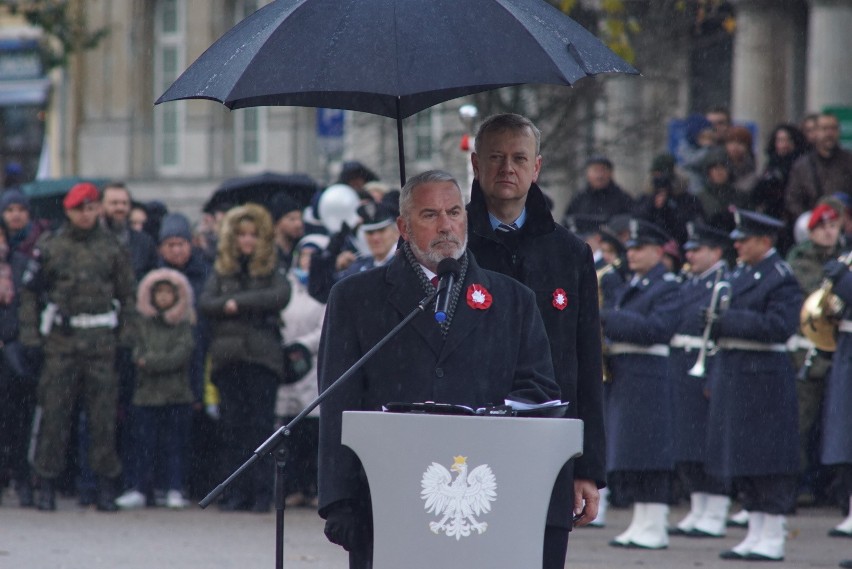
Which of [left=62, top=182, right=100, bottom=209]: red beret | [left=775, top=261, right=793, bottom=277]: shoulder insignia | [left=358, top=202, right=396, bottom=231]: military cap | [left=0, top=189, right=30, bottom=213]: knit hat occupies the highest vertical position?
[left=0, top=189, right=30, bottom=213]: knit hat

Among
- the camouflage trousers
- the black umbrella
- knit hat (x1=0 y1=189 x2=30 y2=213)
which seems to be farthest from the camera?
the black umbrella

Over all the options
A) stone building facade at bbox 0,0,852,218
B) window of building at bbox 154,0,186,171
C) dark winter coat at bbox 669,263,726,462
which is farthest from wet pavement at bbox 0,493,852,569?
window of building at bbox 154,0,186,171

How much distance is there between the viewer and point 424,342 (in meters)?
5.24

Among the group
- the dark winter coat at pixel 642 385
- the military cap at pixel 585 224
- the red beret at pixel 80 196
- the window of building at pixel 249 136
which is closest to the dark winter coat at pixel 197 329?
the red beret at pixel 80 196

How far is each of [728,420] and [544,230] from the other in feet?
15.9

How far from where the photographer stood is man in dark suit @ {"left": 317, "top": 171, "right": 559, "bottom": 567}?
5195 millimetres

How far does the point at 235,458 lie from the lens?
1240 cm

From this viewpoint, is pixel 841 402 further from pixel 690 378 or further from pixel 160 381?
pixel 160 381

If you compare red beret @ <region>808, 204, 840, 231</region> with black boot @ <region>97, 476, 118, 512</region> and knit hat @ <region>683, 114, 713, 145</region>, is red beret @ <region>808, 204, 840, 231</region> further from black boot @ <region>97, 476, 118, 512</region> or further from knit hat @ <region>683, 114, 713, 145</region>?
black boot @ <region>97, 476, 118, 512</region>

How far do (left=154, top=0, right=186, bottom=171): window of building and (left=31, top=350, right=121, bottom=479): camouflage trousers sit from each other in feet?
69.3

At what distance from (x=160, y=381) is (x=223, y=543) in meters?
2.33

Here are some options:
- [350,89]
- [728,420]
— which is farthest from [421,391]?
[728,420]

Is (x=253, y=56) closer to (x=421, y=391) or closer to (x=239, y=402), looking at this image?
(x=421, y=391)

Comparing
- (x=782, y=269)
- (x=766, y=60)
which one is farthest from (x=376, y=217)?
(x=766, y=60)
